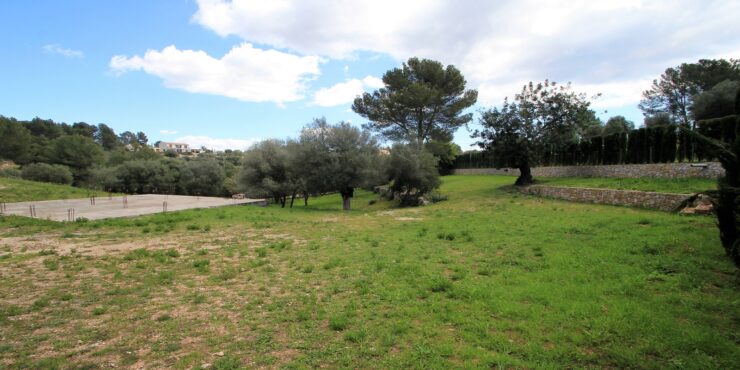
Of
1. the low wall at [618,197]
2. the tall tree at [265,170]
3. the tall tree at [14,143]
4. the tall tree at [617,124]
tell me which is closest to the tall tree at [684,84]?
the tall tree at [617,124]

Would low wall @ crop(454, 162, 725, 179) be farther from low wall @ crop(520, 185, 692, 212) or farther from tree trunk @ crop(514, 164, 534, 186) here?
tree trunk @ crop(514, 164, 534, 186)

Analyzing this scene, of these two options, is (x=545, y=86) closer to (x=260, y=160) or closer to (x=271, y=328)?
(x=260, y=160)

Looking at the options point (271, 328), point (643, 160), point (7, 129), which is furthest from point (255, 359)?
point (7, 129)

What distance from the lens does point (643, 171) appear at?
58.9 ft

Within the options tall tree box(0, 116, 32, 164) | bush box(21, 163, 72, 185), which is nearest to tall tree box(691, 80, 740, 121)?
bush box(21, 163, 72, 185)

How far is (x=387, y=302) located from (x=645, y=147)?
20.3 m

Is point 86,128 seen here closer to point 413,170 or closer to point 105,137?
point 105,137

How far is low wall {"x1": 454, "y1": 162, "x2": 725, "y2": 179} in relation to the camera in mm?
14344

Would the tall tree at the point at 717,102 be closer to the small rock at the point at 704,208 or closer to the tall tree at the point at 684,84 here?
the tall tree at the point at 684,84

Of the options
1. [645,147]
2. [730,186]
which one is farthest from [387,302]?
[645,147]

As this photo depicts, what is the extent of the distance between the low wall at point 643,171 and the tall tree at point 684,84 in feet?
107

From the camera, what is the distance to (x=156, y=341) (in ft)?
13.1

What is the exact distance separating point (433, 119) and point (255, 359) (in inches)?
1460

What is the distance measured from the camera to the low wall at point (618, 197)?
1179 cm
